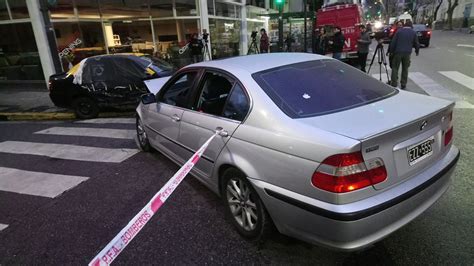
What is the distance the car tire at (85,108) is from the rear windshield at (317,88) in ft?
21.6

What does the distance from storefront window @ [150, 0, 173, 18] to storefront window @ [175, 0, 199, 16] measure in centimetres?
32

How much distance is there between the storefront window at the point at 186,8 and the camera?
15.4 m

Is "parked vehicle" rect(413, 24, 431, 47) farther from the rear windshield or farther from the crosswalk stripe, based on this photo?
the rear windshield

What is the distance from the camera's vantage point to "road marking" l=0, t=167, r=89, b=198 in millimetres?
4473

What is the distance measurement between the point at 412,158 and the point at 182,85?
2.74 metres

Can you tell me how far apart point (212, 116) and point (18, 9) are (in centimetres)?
1279

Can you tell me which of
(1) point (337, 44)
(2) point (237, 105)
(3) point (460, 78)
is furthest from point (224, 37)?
(2) point (237, 105)

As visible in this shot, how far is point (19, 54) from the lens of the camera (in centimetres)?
1328

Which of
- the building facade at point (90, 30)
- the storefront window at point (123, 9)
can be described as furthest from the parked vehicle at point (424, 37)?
the storefront window at point (123, 9)

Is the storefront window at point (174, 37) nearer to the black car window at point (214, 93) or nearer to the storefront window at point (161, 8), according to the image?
the storefront window at point (161, 8)

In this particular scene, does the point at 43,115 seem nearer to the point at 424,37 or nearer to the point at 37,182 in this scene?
the point at 37,182

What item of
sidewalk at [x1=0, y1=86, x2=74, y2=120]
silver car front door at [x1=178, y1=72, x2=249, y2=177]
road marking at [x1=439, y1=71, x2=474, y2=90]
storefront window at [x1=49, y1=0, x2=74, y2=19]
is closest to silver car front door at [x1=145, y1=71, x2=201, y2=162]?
silver car front door at [x1=178, y1=72, x2=249, y2=177]

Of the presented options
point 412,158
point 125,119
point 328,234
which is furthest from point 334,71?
point 125,119

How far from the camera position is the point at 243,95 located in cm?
302
